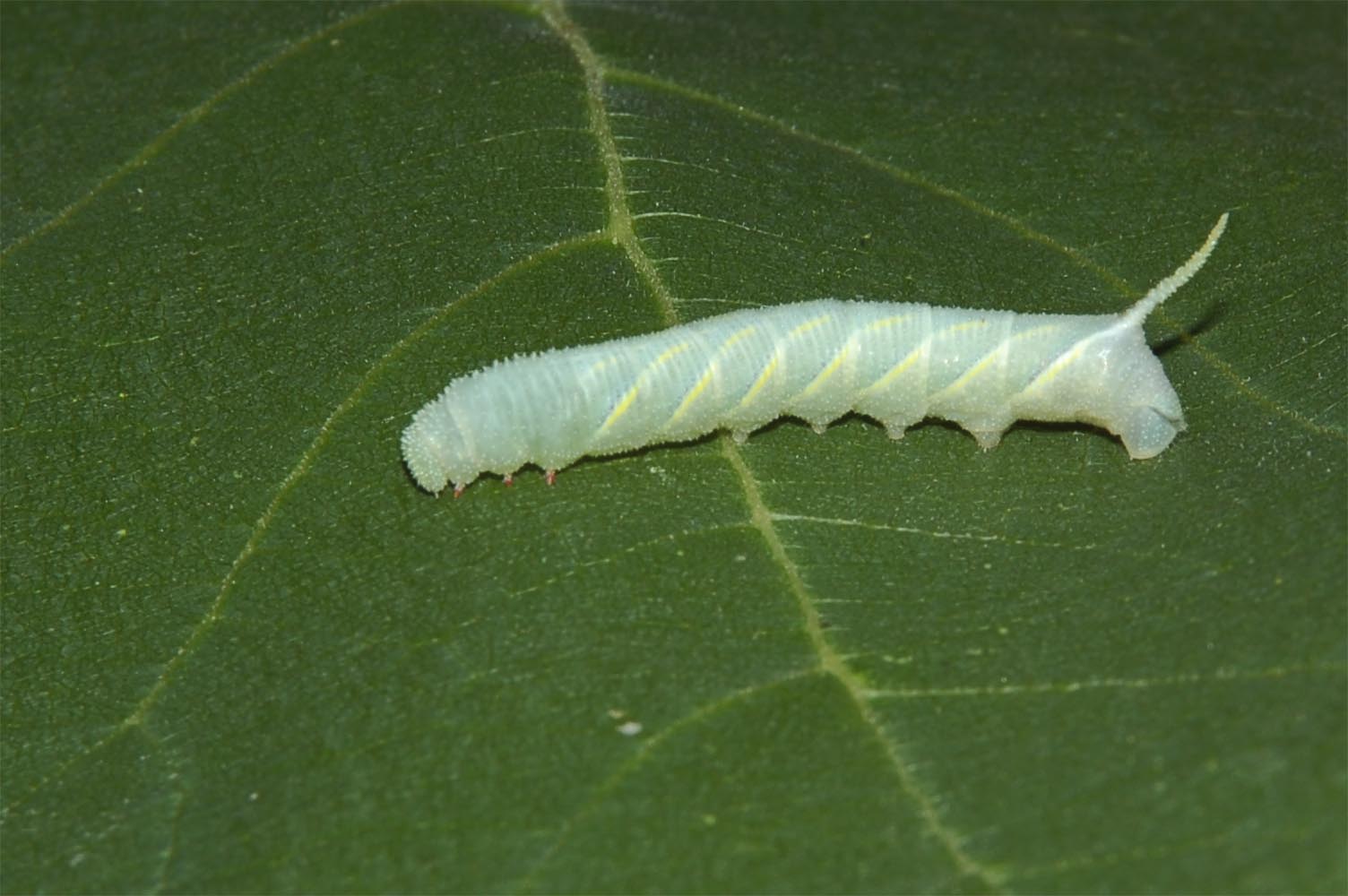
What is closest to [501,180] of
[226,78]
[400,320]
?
[400,320]

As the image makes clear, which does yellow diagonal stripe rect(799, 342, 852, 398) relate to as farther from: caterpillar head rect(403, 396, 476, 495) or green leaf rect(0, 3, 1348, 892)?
caterpillar head rect(403, 396, 476, 495)

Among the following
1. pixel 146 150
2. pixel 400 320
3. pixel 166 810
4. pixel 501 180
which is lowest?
pixel 166 810

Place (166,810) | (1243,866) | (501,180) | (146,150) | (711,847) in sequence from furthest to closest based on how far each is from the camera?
(146,150), (501,180), (166,810), (711,847), (1243,866)

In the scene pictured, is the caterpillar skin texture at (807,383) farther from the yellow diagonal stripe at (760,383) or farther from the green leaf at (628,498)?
the green leaf at (628,498)

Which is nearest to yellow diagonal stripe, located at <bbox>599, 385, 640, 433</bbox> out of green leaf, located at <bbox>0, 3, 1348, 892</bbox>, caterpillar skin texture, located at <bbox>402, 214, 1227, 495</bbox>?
caterpillar skin texture, located at <bbox>402, 214, 1227, 495</bbox>

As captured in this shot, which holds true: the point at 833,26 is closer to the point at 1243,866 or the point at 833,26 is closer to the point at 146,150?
the point at 146,150

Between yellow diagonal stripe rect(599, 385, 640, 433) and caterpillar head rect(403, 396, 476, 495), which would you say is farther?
yellow diagonal stripe rect(599, 385, 640, 433)
